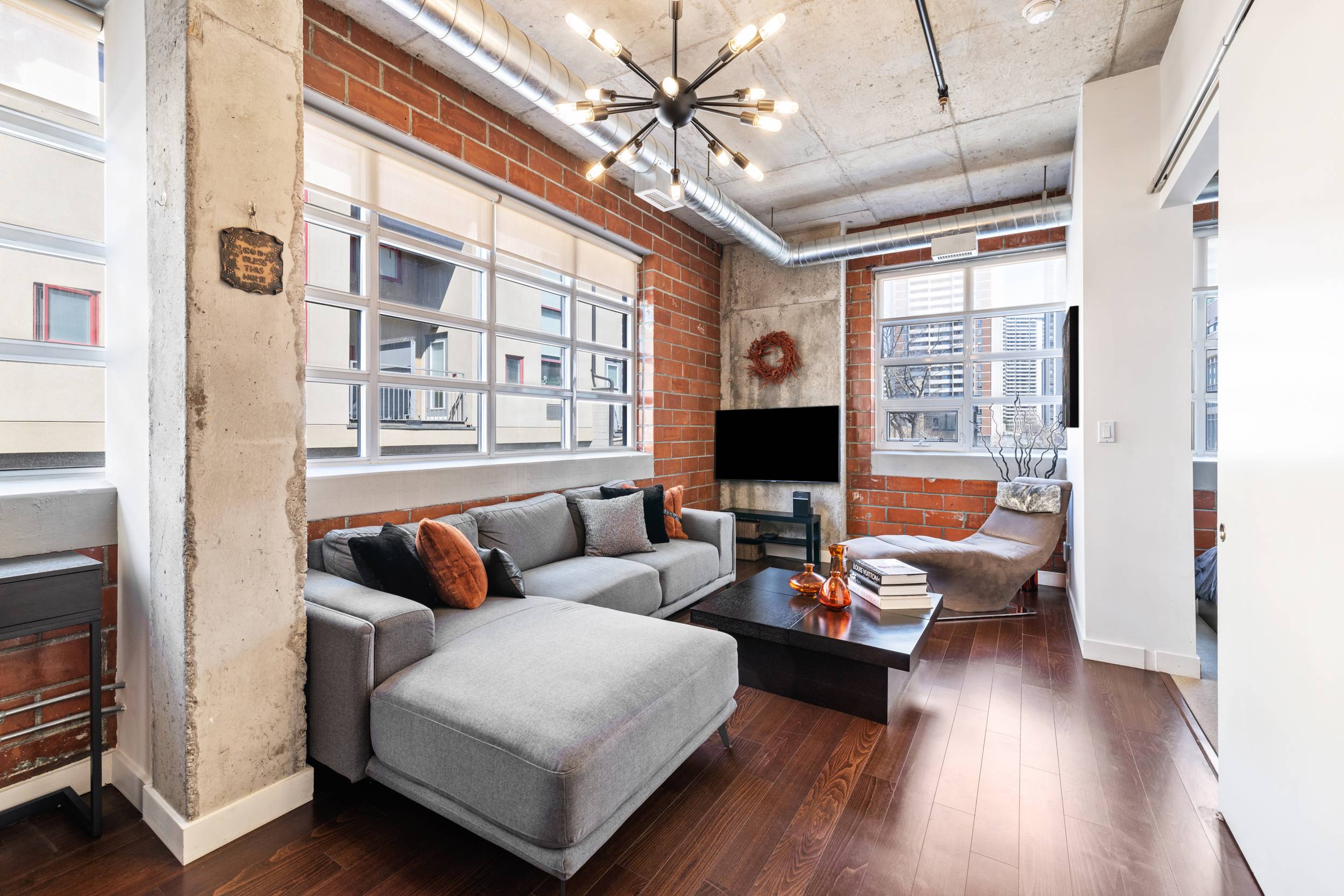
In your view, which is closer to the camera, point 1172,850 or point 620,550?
point 1172,850

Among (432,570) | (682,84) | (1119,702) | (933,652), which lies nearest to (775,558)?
(933,652)

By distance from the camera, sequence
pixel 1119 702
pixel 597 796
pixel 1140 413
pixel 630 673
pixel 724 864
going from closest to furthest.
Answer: pixel 597 796
pixel 724 864
pixel 630 673
pixel 1119 702
pixel 1140 413

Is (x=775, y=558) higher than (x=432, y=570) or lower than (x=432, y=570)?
lower

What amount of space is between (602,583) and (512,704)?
1.38m

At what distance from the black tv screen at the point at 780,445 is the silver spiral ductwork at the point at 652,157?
1342 millimetres

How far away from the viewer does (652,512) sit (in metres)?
3.97

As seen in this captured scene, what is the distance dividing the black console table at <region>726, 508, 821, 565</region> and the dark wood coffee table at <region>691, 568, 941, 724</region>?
6.64ft

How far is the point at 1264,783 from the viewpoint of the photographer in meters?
1.54

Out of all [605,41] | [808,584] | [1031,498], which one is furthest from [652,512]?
[605,41]

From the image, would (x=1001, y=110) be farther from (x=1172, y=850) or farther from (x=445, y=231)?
(x=1172, y=850)

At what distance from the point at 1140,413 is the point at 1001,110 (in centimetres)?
189

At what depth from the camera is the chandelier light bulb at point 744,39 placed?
195 cm

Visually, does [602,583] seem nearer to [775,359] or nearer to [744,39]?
[744,39]

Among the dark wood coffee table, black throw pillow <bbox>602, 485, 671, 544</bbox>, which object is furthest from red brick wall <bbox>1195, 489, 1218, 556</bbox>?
black throw pillow <bbox>602, 485, 671, 544</bbox>
